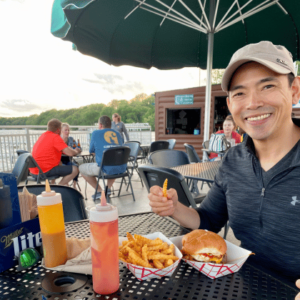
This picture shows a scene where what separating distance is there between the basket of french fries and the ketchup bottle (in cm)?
20

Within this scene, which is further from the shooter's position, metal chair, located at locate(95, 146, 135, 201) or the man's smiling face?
metal chair, located at locate(95, 146, 135, 201)

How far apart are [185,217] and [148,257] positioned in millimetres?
460

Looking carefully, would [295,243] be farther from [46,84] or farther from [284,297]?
[46,84]

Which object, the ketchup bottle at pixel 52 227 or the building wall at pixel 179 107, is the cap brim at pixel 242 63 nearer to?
the ketchup bottle at pixel 52 227

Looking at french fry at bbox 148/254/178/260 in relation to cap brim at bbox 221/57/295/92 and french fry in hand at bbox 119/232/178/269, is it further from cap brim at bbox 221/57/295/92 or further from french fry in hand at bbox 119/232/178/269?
cap brim at bbox 221/57/295/92

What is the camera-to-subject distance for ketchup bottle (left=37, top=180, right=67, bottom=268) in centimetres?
65

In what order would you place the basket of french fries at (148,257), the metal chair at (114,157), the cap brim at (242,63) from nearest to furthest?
1. the basket of french fries at (148,257)
2. the cap brim at (242,63)
3. the metal chair at (114,157)

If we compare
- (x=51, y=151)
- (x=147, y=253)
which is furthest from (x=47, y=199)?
(x=51, y=151)

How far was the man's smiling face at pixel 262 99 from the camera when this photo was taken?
39.1 inches

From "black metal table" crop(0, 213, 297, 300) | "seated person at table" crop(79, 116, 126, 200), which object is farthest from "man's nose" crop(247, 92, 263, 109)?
"seated person at table" crop(79, 116, 126, 200)

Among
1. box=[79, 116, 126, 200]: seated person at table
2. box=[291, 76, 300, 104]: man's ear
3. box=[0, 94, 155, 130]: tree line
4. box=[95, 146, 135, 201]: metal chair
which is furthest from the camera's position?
box=[0, 94, 155, 130]: tree line

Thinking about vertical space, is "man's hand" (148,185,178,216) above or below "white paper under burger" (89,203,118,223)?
below

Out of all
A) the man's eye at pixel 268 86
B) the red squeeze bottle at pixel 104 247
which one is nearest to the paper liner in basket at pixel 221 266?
the red squeeze bottle at pixel 104 247

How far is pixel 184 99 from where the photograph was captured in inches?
376
